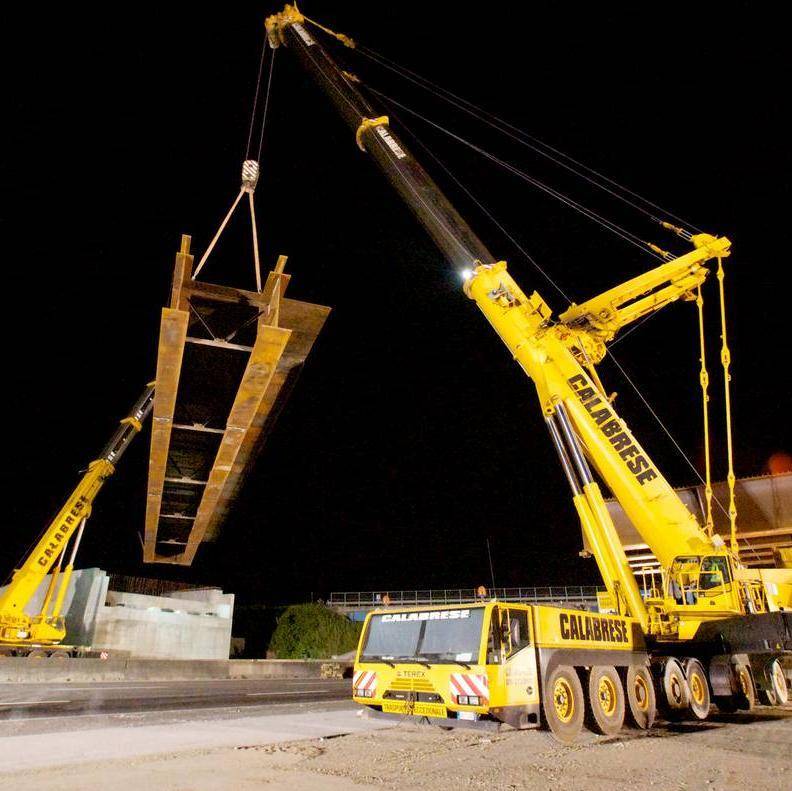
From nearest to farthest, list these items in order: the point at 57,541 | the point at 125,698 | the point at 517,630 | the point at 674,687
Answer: the point at 517,630
the point at 674,687
the point at 125,698
the point at 57,541

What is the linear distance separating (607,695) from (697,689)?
2587 millimetres

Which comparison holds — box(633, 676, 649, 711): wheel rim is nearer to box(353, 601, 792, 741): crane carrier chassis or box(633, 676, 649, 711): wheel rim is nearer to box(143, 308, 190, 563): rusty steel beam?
box(353, 601, 792, 741): crane carrier chassis

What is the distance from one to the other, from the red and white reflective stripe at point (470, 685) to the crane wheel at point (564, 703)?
0.93m

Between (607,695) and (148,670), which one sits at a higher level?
(607,695)

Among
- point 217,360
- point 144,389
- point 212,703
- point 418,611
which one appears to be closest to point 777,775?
point 418,611

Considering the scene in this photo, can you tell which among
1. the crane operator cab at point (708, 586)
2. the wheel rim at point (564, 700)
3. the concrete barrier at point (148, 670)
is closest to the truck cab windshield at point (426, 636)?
the wheel rim at point (564, 700)

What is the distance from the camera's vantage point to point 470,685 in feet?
22.3

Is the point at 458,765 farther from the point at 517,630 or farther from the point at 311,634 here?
the point at 311,634

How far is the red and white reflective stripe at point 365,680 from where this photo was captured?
7840mm

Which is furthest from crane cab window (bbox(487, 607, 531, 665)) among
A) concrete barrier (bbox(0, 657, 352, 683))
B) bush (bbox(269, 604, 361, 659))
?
bush (bbox(269, 604, 361, 659))

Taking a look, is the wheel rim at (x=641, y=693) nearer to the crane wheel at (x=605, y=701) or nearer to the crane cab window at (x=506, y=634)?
the crane wheel at (x=605, y=701)

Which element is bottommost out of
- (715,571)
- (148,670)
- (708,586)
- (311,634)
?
(148,670)

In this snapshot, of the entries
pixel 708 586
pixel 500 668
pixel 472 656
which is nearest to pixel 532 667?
pixel 500 668

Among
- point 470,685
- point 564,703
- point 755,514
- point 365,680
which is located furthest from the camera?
point 755,514
